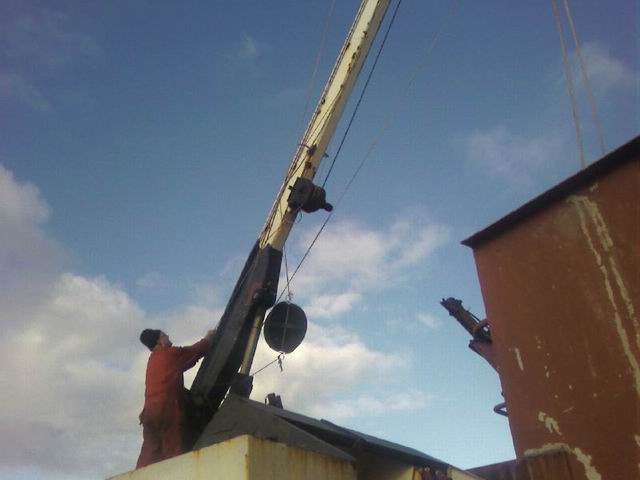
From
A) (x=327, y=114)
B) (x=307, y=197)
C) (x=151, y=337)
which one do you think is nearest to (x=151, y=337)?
(x=151, y=337)

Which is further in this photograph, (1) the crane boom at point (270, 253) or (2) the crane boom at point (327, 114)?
(2) the crane boom at point (327, 114)

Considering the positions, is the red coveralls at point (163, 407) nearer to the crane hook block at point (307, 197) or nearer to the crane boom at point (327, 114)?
the crane boom at point (327, 114)

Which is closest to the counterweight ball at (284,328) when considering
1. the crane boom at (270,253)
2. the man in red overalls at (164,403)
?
the crane boom at (270,253)

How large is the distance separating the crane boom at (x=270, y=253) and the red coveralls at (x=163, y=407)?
42cm

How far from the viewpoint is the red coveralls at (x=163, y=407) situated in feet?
20.2

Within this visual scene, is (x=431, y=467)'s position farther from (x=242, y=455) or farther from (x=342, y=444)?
(x=242, y=455)

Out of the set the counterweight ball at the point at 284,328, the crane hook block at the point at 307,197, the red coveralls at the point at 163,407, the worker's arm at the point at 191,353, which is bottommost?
the red coveralls at the point at 163,407

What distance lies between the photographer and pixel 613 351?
5.05 m

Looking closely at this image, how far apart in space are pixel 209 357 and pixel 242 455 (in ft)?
9.46

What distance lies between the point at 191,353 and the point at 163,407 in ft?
2.47

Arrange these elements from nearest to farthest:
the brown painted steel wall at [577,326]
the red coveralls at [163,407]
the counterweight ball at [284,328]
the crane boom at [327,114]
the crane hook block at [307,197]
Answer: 1. the brown painted steel wall at [577,326]
2. the red coveralls at [163,407]
3. the counterweight ball at [284,328]
4. the crane hook block at [307,197]
5. the crane boom at [327,114]

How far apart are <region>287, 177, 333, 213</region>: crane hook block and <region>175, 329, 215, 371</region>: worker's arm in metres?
2.00

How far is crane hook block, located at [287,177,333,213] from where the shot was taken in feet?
24.9

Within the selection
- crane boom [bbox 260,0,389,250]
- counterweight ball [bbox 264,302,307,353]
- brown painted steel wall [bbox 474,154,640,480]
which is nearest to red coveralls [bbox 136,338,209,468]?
counterweight ball [bbox 264,302,307,353]
